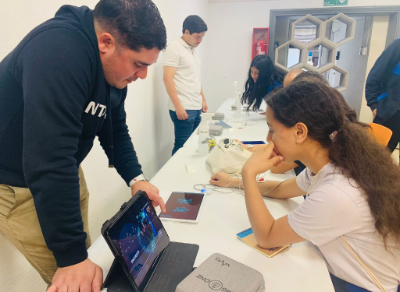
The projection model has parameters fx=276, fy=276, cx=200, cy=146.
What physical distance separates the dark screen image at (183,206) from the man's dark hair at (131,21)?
633 millimetres

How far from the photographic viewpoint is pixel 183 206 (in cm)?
115

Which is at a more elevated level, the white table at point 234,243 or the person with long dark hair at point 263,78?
the person with long dark hair at point 263,78

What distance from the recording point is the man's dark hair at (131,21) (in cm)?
72

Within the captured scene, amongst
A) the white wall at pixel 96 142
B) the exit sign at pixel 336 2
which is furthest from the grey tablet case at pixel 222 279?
the exit sign at pixel 336 2

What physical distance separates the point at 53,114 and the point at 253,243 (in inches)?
28.2

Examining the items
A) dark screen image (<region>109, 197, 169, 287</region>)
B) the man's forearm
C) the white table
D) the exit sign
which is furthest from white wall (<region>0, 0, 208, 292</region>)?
the exit sign

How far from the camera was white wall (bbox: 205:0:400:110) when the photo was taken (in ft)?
14.8

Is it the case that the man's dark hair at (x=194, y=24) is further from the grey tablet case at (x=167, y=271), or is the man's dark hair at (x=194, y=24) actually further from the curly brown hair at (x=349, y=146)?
the grey tablet case at (x=167, y=271)

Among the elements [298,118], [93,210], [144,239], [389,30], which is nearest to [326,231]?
[298,118]

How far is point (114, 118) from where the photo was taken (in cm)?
113

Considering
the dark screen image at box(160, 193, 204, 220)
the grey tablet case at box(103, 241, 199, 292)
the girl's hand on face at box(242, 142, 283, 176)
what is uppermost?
the girl's hand on face at box(242, 142, 283, 176)

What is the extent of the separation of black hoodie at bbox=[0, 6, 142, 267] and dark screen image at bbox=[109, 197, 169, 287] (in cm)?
10

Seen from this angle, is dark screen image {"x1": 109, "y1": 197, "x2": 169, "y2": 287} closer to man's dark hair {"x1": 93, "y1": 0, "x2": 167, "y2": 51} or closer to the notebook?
the notebook

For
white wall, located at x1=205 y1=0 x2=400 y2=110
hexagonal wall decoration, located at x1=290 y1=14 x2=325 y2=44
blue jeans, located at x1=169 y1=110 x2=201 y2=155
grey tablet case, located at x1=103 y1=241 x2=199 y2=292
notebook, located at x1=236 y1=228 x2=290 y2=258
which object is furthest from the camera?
white wall, located at x1=205 y1=0 x2=400 y2=110
